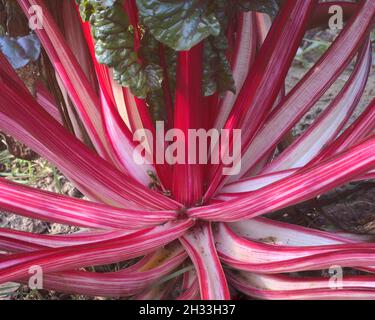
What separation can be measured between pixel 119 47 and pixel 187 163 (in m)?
0.27

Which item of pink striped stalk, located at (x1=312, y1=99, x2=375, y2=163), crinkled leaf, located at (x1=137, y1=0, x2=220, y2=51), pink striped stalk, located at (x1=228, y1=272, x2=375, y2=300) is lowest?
pink striped stalk, located at (x1=228, y1=272, x2=375, y2=300)

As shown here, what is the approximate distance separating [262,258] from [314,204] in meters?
0.31

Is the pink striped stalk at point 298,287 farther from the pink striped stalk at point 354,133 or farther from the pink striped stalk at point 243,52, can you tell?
the pink striped stalk at point 243,52

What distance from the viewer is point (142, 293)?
4.26 ft

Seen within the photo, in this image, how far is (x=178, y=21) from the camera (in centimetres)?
107

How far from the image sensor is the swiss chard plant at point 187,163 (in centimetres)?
113

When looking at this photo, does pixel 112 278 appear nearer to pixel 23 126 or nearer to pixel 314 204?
pixel 23 126

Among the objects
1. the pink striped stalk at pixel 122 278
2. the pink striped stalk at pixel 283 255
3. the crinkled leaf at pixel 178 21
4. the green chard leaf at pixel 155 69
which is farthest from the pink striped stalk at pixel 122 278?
the crinkled leaf at pixel 178 21

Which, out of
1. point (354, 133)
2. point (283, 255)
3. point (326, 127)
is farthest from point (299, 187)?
point (326, 127)

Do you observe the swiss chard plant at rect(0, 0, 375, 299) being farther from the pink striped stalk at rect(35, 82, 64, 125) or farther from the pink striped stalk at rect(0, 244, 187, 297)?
the pink striped stalk at rect(35, 82, 64, 125)

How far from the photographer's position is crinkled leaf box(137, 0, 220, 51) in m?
1.06

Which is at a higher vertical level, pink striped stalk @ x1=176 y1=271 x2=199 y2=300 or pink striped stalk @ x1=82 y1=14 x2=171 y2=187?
pink striped stalk @ x1=82 y1=14 x2=171 y2=187

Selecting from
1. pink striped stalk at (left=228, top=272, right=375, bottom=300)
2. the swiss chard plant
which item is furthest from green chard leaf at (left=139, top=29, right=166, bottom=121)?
pink striped stalk at (left=228, top=272, right=375, bottom=300)
